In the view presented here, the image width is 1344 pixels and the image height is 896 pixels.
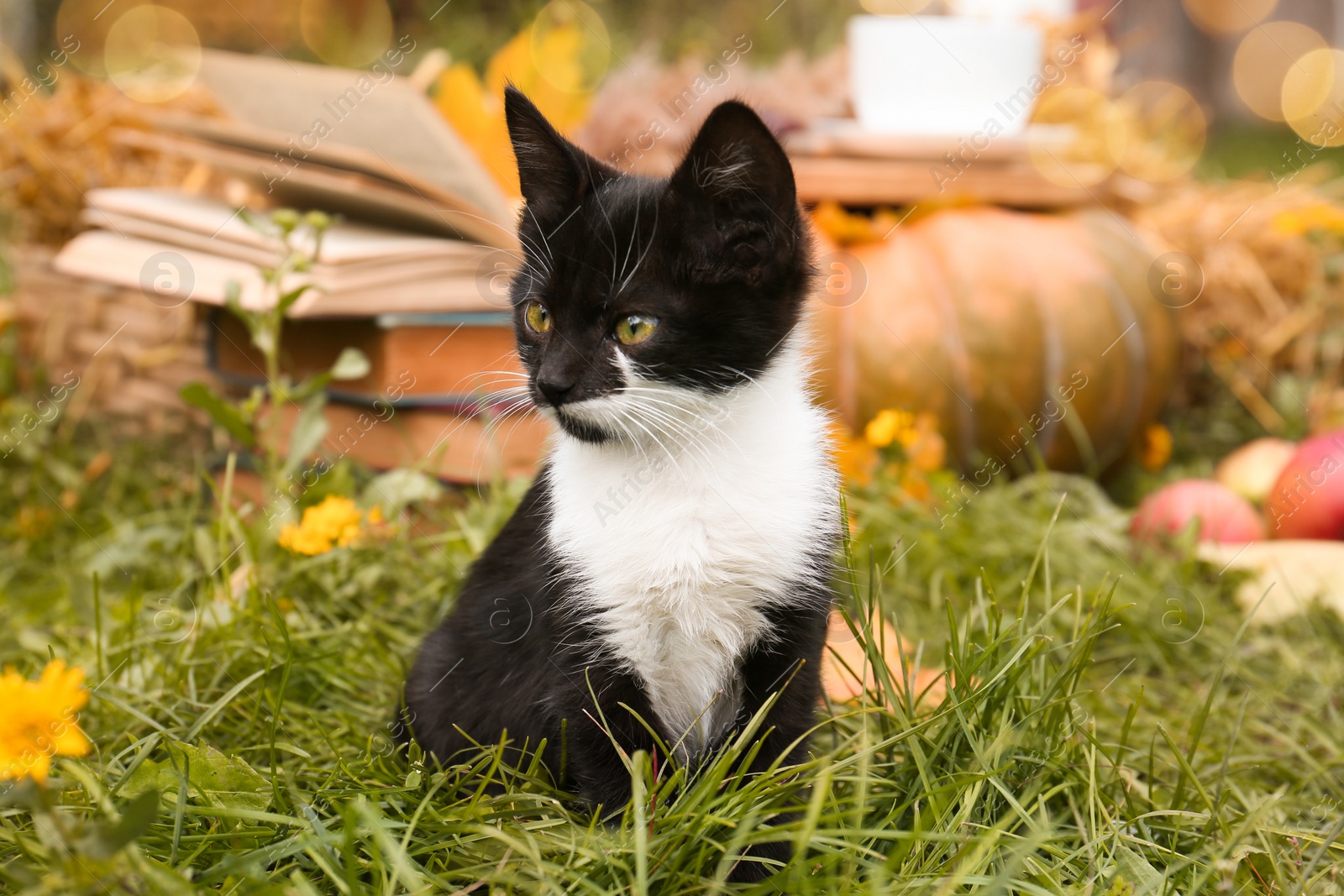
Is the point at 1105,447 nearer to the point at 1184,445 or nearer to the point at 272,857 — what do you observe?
the point at 1184,445

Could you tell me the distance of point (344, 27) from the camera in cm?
564

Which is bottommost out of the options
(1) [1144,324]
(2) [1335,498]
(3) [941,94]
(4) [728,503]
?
(2) [1335,498]

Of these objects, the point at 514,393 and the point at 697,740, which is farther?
the point at 514,393

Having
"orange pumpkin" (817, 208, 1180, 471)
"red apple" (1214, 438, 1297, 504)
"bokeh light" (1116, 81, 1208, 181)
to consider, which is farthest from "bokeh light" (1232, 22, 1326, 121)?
"red apple" (1214, 438, 1297, 504)

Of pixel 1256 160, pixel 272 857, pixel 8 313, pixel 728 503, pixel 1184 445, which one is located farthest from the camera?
pixel 1256 160

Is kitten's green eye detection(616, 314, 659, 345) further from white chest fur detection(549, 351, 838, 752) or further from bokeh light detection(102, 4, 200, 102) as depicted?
bokeh light detection(102, 4, 200, 102)

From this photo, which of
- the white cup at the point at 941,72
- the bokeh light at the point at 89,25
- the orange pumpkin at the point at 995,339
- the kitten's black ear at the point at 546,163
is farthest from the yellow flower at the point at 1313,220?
the bokeh light at the point at 89,25

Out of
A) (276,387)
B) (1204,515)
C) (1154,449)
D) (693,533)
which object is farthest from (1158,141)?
(693,533)

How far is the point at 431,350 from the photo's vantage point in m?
2.32

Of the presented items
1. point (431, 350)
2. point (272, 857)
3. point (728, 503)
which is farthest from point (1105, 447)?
point (272, 857)

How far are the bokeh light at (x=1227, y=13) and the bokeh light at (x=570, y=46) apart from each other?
530cm

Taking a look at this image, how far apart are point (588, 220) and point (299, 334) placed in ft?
4.60

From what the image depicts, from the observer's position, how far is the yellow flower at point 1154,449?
3.23m

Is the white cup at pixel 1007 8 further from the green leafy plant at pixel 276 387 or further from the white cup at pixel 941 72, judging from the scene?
the green leafy plant at pixel 276 387
